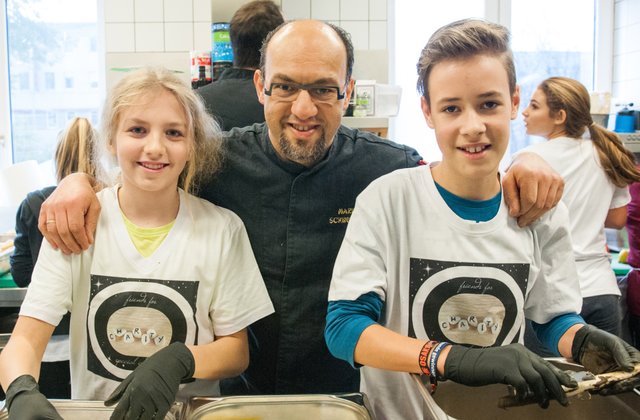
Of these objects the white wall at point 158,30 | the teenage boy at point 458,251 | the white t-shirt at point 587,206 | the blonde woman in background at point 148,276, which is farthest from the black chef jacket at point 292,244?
the white wall at point 158,30

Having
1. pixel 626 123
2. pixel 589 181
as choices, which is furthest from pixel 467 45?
pixel 626 123

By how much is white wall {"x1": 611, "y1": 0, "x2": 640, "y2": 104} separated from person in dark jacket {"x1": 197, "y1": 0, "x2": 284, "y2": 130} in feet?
9.27

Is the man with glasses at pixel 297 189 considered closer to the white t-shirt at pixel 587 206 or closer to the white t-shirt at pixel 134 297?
the white t-shirt at pixel 134 297

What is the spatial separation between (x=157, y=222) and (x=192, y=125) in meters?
0.22

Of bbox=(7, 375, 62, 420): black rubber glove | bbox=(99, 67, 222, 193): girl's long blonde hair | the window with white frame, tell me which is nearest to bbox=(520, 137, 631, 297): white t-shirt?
bbox=(99, 67, 222, 193): girl's long blonde hair

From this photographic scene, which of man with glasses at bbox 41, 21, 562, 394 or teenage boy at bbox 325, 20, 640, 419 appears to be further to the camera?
man with glasses at bbox 41, 21, 562, 394

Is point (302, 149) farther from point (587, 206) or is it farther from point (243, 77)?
point (587, 206)

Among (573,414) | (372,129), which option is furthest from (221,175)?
(372,129)

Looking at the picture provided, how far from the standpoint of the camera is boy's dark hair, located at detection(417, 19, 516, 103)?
1111 mm

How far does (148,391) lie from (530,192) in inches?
30.6

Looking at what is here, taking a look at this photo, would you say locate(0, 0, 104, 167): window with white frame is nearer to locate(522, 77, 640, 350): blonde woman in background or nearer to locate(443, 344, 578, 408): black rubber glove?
locate(522, 77, 640, 350): blonde woman in background

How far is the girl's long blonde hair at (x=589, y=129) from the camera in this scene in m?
2.44

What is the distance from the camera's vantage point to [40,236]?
2.12 meters

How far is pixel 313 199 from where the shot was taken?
1.41 m
